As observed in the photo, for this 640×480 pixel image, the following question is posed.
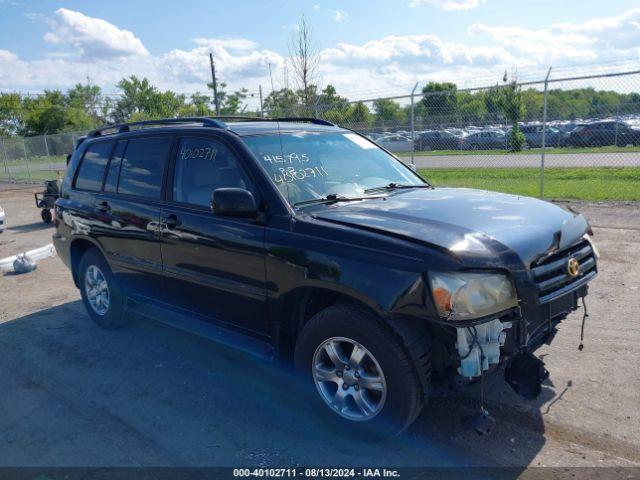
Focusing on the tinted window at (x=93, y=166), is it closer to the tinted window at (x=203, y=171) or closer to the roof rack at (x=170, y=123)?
the roof rack at (x=170, y=123)

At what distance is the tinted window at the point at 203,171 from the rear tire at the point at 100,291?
1.52 meters

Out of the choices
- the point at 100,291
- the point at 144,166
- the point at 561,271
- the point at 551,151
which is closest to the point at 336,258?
the point at 561,271

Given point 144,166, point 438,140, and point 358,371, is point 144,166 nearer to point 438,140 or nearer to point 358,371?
point 358,371

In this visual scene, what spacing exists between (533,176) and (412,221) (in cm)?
1240

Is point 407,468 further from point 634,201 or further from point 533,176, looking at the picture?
point 533,176

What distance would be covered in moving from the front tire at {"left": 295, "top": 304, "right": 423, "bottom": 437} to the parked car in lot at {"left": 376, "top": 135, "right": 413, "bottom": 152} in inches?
432

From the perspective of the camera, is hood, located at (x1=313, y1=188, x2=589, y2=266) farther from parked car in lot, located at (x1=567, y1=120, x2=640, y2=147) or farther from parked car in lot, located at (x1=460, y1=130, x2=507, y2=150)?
parked car in lot, located at (x1=460, y1=130, x2=507, y2=150)

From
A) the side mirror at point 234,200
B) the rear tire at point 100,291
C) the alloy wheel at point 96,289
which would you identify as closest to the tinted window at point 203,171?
the side mirror at point 234,200

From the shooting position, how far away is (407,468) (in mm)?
3082

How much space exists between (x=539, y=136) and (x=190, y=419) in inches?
449

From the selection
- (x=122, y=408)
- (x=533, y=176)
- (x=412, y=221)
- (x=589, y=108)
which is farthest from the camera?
(x=533, y=176)

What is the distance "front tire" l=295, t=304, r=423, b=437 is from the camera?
3.06 m

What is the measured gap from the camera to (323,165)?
13.8 ft

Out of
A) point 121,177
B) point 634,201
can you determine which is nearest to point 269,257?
point 121,177
